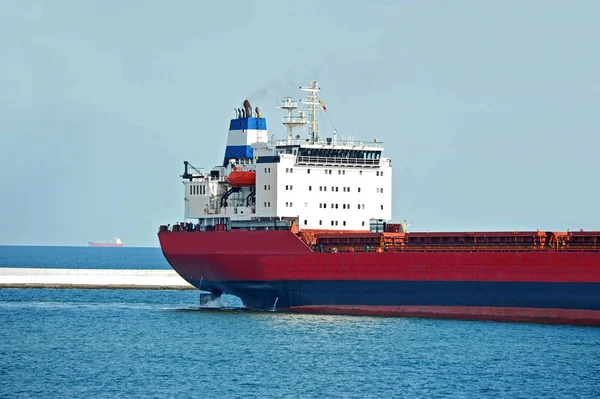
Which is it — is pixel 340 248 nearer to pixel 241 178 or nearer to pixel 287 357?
pixel 241 178

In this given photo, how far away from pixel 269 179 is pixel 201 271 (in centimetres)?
449

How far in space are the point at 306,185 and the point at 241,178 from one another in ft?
9.28

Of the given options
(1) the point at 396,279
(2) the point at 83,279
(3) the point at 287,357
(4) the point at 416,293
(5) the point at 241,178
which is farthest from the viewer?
(2) the point at 83,279

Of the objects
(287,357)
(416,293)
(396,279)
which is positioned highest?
(396,279)

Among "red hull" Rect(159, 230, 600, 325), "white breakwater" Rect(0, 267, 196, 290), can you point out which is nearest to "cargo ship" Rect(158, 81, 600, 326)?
"red hull" Rect(159, 230, 600, 325)

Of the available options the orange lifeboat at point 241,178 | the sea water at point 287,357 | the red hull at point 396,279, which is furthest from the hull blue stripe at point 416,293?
the orange lifeboat at point 241,178

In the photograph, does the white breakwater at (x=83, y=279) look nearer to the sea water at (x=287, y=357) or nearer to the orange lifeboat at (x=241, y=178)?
the sea water at (x=287, y=357)

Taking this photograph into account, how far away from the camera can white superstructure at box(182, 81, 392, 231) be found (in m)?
43.0

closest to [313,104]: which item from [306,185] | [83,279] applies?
[306,185]

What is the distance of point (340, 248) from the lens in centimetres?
4116

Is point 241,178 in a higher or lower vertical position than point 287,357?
higher

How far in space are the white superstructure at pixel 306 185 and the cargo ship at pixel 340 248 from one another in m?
0.04

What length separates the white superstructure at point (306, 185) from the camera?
1693 inches

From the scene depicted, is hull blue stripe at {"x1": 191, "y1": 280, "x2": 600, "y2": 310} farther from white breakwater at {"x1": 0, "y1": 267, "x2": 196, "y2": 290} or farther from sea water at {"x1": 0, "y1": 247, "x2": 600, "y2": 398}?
white breakwater at {"x1": 0, "y1": 267, "x2": 196, "y2": 290}
